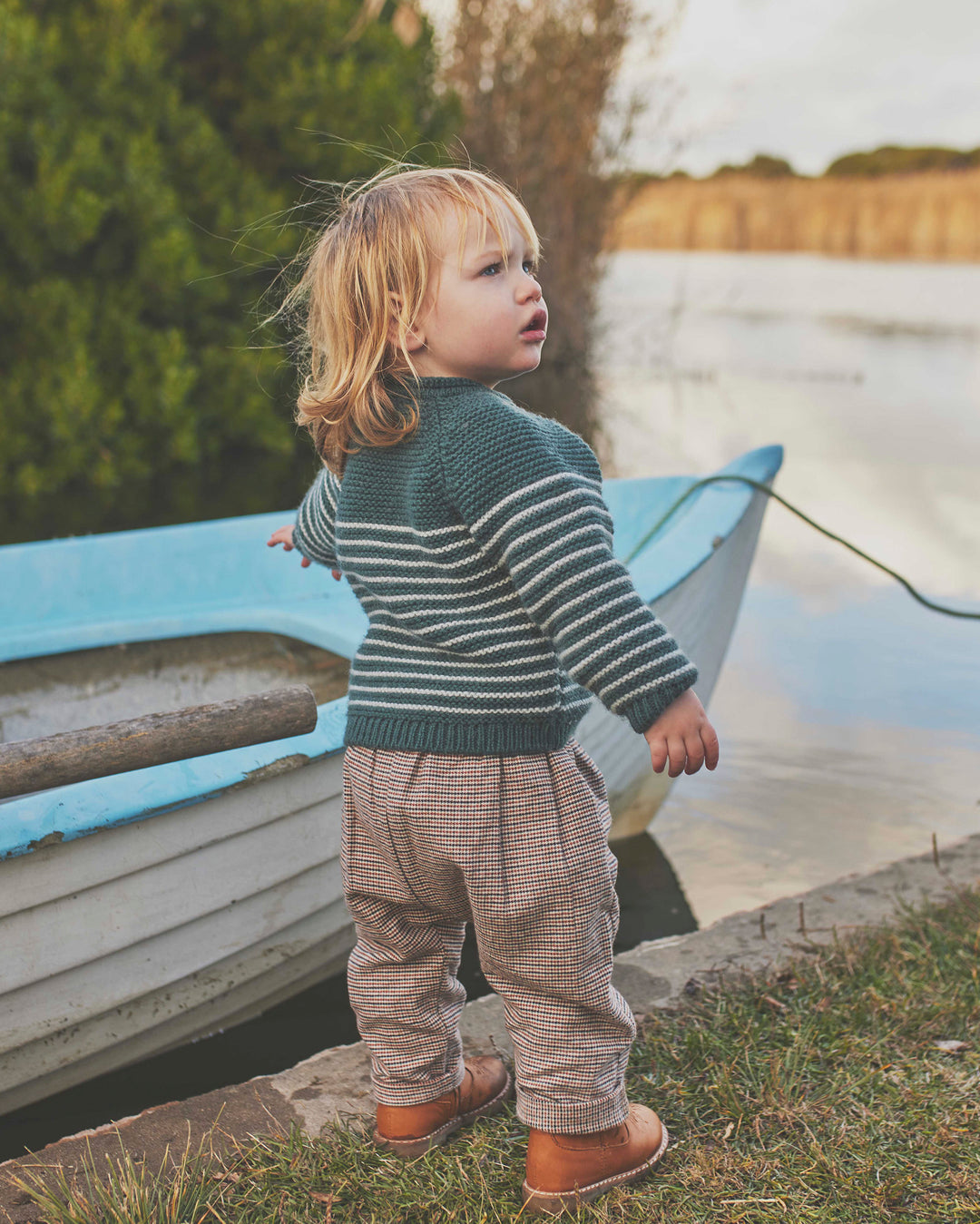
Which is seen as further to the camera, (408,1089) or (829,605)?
(829,605)

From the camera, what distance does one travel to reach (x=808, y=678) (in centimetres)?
475

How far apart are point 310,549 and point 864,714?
3.13 m

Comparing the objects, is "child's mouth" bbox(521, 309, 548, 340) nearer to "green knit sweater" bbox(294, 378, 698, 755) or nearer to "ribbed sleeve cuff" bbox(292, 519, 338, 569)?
"green knit sweater" bbox(294, 378, 698, 755)

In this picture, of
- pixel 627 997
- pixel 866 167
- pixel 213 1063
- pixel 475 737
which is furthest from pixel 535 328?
pixel 866 167

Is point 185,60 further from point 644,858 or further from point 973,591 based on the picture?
point 644,858

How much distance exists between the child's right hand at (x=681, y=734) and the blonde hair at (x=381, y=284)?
45 cm

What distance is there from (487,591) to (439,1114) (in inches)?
30.9

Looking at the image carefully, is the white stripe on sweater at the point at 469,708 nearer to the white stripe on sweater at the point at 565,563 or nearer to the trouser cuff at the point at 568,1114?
the white stripe on sweater at the point at 565,563

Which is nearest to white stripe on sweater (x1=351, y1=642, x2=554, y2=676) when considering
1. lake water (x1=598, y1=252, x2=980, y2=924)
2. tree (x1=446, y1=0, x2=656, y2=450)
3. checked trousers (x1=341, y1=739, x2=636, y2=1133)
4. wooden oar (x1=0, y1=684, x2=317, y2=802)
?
checked trousers (x1=341, y1=739, x2=636, y2=1133)

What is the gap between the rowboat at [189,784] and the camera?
6.23 feet

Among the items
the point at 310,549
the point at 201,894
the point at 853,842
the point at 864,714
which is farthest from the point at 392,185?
the point at 864,714

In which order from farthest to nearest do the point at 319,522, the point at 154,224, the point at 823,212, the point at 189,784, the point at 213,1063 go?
the point at 823,212 → the point at 154,224 → the point at 213,1063 → the point at 189,784 → the point at 319,522

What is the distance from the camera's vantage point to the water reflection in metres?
2.30

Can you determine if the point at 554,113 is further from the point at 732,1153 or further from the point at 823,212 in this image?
the point at 823,212
